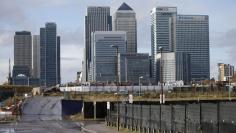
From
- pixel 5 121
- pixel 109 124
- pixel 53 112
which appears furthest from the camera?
pixel 53 112

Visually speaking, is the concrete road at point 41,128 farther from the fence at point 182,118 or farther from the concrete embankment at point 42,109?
the concrete embankment at point 42,109

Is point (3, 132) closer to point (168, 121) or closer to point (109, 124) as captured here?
point (109, 124)

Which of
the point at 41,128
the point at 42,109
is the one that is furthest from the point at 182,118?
the point at 42,109

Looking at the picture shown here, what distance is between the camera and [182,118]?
35.7 meters

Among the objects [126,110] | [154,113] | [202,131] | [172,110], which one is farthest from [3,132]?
[202,131]

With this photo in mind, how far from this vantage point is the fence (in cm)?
2883

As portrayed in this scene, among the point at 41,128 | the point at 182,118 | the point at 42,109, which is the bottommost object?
the point at 42,109

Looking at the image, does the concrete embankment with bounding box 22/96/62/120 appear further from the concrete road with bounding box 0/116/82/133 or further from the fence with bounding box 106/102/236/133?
the fence with bounding box 106/102/236/133

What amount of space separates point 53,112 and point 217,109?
64578mm

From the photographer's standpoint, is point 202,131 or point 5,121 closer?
point 202,131

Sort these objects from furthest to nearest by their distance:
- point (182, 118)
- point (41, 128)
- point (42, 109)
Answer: point (42, 109)
point (41, 128)
point (182, 118)

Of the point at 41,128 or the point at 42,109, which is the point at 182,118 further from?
the point at 42,109

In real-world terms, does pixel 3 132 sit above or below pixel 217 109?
below

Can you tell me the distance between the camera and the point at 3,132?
172 feet
